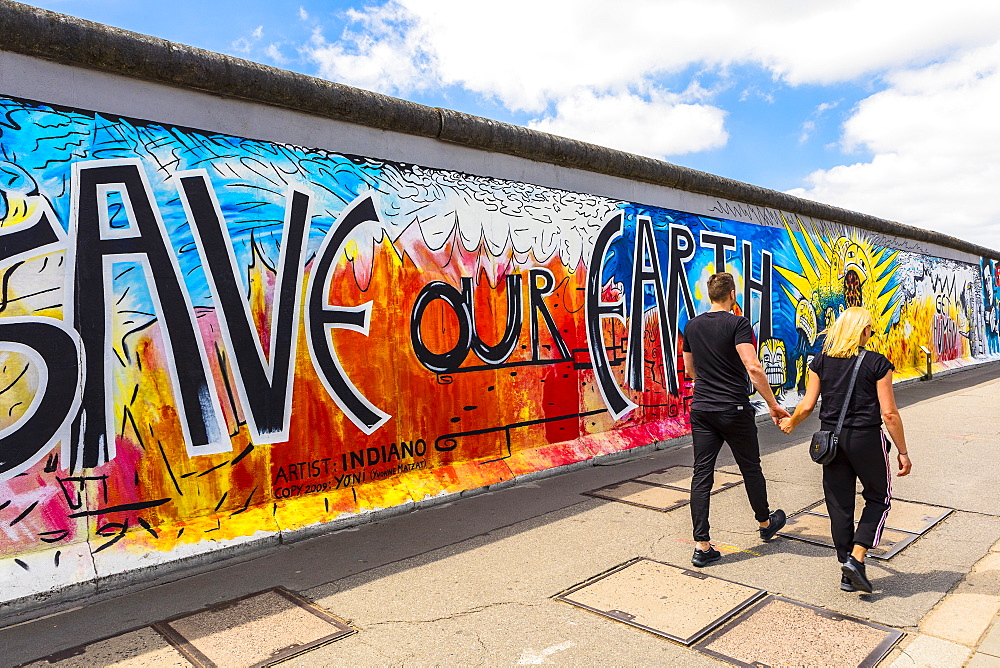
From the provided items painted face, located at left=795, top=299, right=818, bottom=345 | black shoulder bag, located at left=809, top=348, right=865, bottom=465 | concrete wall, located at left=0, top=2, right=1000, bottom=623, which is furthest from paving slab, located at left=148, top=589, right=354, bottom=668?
painted face, located at left=795, top=299, right=818, bottom=345

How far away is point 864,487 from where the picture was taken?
3.89 meters

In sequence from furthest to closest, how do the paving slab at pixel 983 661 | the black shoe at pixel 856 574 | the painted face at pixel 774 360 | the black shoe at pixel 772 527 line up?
the painted face at pixel 774 360 → the black shoe at pixel 772 527 → the black shoe at pixel 856 574 → the paving slab at pixel 983 661

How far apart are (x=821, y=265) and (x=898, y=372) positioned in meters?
4.13

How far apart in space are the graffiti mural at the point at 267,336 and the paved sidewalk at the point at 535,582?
1.77 ft

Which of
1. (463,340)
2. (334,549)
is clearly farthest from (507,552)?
(463,340)

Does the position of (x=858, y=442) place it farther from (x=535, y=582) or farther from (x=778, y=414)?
(x=535, y=582)

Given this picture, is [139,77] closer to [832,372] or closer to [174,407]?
[174,407]

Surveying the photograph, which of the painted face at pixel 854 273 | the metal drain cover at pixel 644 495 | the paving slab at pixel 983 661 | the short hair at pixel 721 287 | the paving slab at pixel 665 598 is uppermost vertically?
the painted face at pixel 854 273

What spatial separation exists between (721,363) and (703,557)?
126 centimetres

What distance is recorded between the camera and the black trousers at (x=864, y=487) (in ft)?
12.6

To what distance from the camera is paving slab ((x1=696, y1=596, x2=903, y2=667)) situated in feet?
10.4

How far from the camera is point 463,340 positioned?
21.1 feet

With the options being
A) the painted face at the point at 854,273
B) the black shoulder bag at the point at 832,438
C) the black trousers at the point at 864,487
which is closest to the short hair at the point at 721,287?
the black shoulder bag at the point at 832,438

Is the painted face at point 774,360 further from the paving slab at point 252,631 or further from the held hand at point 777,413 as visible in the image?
the paving slab at point 252,631
